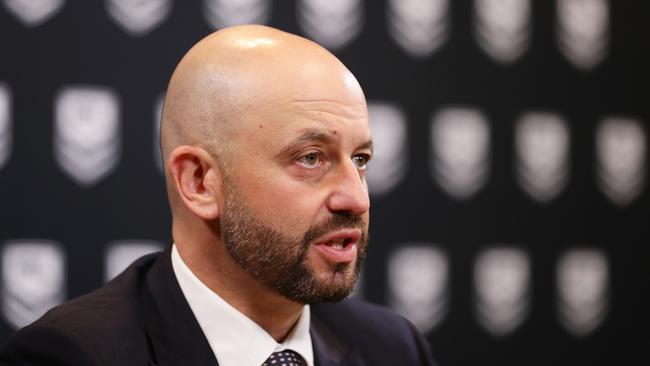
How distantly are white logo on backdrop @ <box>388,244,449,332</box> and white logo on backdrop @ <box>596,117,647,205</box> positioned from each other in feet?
2.03

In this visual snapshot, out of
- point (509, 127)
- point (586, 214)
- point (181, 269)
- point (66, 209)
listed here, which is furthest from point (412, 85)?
point (181, 269)

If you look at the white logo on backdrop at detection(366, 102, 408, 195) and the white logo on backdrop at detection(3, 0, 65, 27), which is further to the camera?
the white logo on backdrop at detection(366, 102, 408, 195)

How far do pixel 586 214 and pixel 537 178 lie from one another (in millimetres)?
211

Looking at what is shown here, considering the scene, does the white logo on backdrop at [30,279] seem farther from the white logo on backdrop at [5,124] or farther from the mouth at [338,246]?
the mouth at [338,246]

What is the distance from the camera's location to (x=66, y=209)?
1977 millimetres

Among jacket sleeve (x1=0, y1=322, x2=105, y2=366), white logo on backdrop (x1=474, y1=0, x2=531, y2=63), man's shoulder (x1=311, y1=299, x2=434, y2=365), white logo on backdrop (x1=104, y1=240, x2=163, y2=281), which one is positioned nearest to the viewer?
jacket sleeve (x1=0, y1=322, x2=105, y2=366)

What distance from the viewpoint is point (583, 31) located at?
2549 millimetres

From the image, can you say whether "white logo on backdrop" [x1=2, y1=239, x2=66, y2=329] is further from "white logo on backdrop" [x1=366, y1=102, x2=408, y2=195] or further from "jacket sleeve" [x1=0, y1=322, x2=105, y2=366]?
"white logo on backdrop" [x1=366, y1=102, x2=408, y2=195]

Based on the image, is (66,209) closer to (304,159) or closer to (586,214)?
(304,159)

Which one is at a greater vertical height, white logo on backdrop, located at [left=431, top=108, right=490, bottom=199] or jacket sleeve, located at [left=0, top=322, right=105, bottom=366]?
jacket sleeve, located at [left=0, top=322, right=105, bottom=366]

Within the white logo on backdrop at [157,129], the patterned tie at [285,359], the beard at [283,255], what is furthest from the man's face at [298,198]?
the white logo on backdrop at [157,129]

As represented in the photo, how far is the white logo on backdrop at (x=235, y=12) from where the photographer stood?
210cm

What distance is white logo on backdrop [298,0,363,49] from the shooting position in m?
2.21

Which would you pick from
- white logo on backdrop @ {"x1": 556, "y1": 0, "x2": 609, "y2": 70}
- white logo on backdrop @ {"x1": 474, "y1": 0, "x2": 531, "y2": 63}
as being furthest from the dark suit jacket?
white logo on backdrop @ {"x1": 556, "y1": 0, "x2": 609, "y2": 70}
